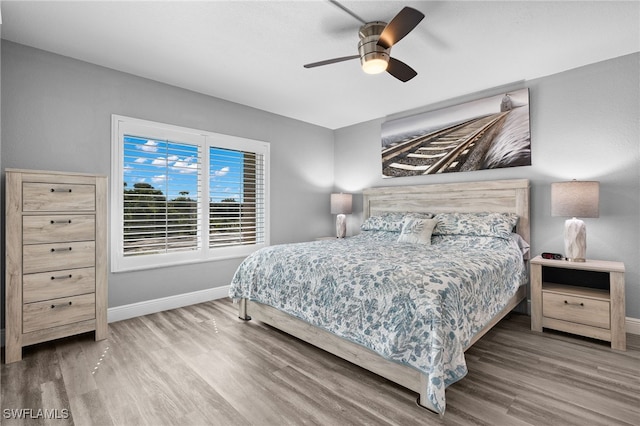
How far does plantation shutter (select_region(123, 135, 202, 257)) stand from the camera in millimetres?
3273

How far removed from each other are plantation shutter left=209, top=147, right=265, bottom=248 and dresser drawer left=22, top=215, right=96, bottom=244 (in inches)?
54.8

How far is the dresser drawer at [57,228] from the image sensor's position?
7.84ft

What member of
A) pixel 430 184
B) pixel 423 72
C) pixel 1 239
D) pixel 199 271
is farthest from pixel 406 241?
pixel 1 239

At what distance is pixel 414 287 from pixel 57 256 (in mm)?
2783

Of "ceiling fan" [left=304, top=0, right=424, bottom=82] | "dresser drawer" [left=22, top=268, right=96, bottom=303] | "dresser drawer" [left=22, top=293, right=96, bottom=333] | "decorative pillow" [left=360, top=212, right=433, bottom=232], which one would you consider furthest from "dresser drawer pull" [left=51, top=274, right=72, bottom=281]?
"decorative pillow" [left=360, top=212, right=433, bottom=232]

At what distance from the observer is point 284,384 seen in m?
2.03

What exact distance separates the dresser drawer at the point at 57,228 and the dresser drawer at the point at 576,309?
412 centimetres

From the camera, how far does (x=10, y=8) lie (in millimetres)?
2230

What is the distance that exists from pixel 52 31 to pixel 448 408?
397cm

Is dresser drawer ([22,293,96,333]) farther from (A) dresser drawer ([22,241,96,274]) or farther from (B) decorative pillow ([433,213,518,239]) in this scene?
(B) decorative pillow ([433,213,518,239])

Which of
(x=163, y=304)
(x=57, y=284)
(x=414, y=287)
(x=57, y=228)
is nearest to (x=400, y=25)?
(x=414, y=287)

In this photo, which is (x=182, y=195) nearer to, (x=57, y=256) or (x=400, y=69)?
(x=57, y=256)

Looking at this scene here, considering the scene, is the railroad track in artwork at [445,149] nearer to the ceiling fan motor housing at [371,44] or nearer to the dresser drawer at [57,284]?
the ceiling fan motor housing at [371,44]

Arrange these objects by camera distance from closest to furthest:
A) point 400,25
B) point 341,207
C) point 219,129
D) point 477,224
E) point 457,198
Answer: point 400,25, point 477,224, point 457,198, point 219,129, point 341,207
